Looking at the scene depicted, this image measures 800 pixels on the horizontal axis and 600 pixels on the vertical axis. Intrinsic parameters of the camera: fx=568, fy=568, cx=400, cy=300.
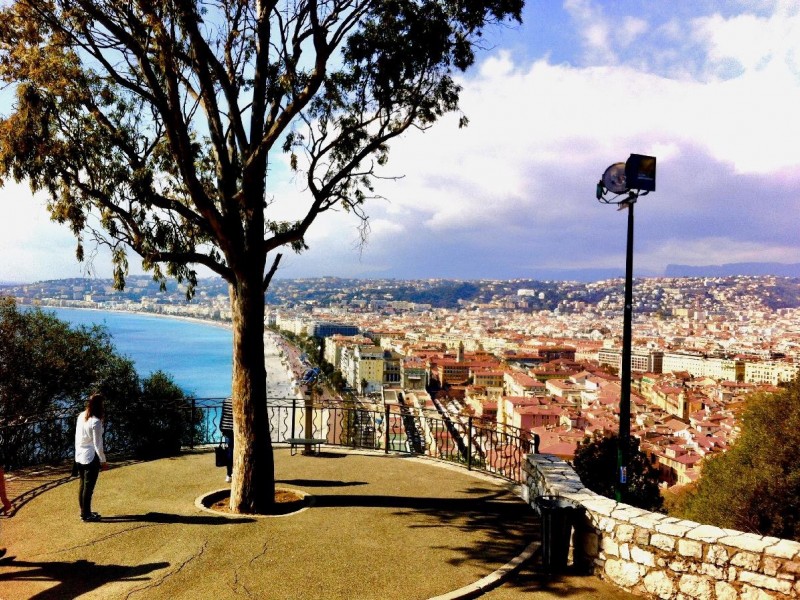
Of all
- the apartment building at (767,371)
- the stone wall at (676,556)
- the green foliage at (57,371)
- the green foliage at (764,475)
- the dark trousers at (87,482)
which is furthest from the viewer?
the apartment building at (767,371)

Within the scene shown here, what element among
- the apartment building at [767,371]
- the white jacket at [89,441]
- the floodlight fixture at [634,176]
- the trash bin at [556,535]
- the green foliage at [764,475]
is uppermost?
the floodlight fixture at [634,176]

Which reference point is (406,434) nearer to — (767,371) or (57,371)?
(57,371)

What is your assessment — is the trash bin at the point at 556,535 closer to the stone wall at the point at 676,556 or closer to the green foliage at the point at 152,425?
the stone wall at the point at 676,556

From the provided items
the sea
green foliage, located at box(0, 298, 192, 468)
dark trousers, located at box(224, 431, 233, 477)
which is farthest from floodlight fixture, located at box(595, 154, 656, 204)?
the sea

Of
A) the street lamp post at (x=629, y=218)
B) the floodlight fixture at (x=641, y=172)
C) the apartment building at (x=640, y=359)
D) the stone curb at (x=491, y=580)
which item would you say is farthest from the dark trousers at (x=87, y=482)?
the apartment building at (x=640, y=359)

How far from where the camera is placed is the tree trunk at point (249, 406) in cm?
680

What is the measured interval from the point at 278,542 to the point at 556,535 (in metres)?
2.74

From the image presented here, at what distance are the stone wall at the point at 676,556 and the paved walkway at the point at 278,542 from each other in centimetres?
26

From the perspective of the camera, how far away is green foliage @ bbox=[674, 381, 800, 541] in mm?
10086

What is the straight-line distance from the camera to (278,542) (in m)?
5.76

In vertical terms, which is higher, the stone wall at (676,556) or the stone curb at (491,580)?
the stone wall at (676,556)

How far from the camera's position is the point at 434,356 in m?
110

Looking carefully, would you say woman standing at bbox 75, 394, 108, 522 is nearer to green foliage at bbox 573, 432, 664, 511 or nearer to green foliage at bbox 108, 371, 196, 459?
green foliage at bbox 108, 371, 196, 459

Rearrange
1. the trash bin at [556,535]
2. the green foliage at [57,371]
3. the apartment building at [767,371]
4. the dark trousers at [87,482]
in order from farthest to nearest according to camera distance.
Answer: the apartment building at [767,371] < the green foliage at [57,371] < the dark trousers at [87,482] < the trash bin at [556,535]
